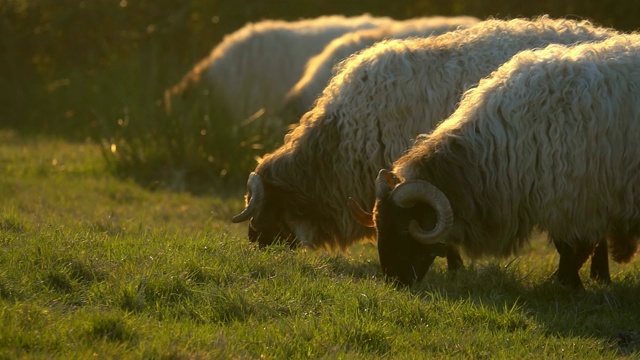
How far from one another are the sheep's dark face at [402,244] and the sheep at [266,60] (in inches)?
290

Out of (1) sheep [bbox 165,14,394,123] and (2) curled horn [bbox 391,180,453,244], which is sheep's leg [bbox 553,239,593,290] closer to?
(2) curled horn [bbox 391,180,453,244]

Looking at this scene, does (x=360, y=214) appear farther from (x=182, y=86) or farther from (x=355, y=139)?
(x=182, y=86)

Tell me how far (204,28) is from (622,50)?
1175 centimetres

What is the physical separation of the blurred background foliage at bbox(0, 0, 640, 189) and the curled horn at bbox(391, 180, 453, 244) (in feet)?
24.4

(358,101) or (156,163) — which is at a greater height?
(358,101)

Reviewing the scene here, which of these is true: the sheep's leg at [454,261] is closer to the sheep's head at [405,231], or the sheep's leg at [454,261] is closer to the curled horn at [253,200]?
the sheep's head at [405,231]

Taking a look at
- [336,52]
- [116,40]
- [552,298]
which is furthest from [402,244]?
[116,40]

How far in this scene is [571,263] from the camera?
7289 mm

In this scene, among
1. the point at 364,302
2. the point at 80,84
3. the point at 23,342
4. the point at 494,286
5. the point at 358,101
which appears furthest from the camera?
the point at 80,84

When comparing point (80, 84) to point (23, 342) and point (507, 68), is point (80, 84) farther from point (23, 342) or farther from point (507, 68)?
point (23, 342)

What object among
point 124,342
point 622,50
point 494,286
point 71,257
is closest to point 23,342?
point 124,342

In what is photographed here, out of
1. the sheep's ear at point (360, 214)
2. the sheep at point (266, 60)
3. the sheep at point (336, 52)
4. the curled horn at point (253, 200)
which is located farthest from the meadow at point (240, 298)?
the sheep at point (266, 60)

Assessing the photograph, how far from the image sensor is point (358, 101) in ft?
27.6

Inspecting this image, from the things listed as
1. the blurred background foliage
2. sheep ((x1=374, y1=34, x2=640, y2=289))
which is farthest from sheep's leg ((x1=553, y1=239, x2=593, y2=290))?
the blurred background foliage
